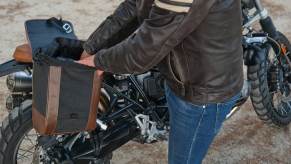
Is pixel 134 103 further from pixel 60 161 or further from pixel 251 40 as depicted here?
pixel 251 40

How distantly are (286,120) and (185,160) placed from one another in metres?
1.75

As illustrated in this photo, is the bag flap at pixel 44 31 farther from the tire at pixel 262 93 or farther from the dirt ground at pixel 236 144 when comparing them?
the tire at pixel 262 93

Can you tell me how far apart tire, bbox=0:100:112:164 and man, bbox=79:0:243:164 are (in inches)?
26.6

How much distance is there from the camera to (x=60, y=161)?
294 centimetres

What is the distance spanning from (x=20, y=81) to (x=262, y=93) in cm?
177

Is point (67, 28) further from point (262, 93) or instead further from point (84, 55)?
point (262, 93)

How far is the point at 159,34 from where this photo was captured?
193cm

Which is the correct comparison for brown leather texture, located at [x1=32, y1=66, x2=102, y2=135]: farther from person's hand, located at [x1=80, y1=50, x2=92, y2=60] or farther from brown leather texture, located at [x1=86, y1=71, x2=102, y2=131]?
person's hand, located at [x1=80, y1=50, x2=92, y2=60]

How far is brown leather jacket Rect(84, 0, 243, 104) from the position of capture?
1899mm

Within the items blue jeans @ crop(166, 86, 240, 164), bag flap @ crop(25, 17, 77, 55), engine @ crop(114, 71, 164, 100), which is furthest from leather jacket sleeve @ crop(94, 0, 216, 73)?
engine @ crop(114, 71, 164, 100)

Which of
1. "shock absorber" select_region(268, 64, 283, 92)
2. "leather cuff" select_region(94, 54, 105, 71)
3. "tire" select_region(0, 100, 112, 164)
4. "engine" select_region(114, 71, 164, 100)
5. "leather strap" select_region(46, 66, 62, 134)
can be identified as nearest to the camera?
"leather cuff" select_region(94, 54, 105, 71)

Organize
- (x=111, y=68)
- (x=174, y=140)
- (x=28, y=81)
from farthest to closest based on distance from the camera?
1. (x=28, y=81)
2. (x=174, y=140)
3. (x=111, y=68)

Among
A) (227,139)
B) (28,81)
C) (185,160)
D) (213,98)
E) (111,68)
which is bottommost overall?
(227,139)

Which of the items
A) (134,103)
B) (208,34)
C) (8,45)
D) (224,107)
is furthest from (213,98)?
(8,45)
